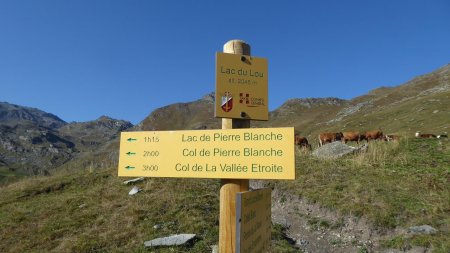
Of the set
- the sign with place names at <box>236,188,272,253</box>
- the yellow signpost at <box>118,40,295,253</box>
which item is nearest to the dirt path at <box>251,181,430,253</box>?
the sign with place names at <box>236,188,272,253</box>

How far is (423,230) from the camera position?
367 inches

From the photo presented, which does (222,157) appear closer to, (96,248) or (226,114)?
(226,114)

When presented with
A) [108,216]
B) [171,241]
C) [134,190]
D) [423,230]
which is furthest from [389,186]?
[108,216]

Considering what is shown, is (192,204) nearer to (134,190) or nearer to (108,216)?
(108,216)

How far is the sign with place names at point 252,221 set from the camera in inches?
163

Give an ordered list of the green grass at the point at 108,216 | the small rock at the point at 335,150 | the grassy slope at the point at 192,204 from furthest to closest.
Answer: the small rock at the point at 335,150 → the grassy slope at the point at 192,204 → the green grass at the point at 108,216

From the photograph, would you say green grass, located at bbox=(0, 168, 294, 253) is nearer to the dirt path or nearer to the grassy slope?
the grassy slope

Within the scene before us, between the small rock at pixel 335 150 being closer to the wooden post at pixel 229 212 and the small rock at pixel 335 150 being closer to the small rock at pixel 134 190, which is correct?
the small rock at pixel 134 190

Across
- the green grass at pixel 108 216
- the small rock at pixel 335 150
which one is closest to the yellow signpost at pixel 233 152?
the green grass at pixel 108 216

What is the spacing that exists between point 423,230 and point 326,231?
258cm

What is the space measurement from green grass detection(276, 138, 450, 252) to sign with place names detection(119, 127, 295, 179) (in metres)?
6.25

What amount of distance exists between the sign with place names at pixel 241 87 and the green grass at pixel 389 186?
6.32 metres

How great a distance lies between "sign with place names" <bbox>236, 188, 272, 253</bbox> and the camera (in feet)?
13.6

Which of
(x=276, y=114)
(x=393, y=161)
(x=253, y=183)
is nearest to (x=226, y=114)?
(x=253, y=183)
